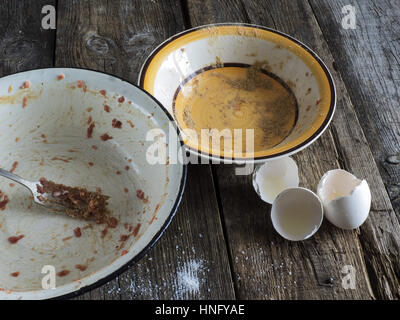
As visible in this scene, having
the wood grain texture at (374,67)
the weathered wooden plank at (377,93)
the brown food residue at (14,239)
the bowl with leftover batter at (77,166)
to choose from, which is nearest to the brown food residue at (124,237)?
the bowl with leftover batter at (77,166)

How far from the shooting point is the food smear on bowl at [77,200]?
2.93ft

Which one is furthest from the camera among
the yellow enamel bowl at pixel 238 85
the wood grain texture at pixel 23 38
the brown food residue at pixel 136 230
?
the wood grain texture at pixel 23 38

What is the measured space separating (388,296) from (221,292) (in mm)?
328

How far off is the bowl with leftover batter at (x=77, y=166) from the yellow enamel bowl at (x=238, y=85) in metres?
0.14

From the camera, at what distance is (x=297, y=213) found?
92 cm

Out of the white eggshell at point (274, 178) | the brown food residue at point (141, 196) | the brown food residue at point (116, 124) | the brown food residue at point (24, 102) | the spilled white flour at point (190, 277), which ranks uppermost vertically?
the brown food residue at point (24, 102)

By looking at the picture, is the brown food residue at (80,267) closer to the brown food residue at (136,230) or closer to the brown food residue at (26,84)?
the brown food residue at (136,230)

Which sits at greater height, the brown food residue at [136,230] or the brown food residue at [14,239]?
the brown food residue at [136,230]

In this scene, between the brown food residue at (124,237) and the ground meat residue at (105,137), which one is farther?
the ground meat residue at (105,137)

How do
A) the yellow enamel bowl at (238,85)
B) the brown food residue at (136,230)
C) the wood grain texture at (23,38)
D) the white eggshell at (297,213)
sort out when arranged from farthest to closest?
the wood grain texture at (23,38), the yellow enamel bowl at (238,85), the white eggshell at (297,213), the brown food residue at (136,230)

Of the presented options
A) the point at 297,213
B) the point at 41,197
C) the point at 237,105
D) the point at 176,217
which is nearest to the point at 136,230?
the point at 176,217

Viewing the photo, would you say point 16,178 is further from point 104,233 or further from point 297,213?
point 297,213

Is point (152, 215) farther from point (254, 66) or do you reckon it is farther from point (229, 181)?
point (254, 66)

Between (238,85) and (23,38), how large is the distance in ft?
2.22
